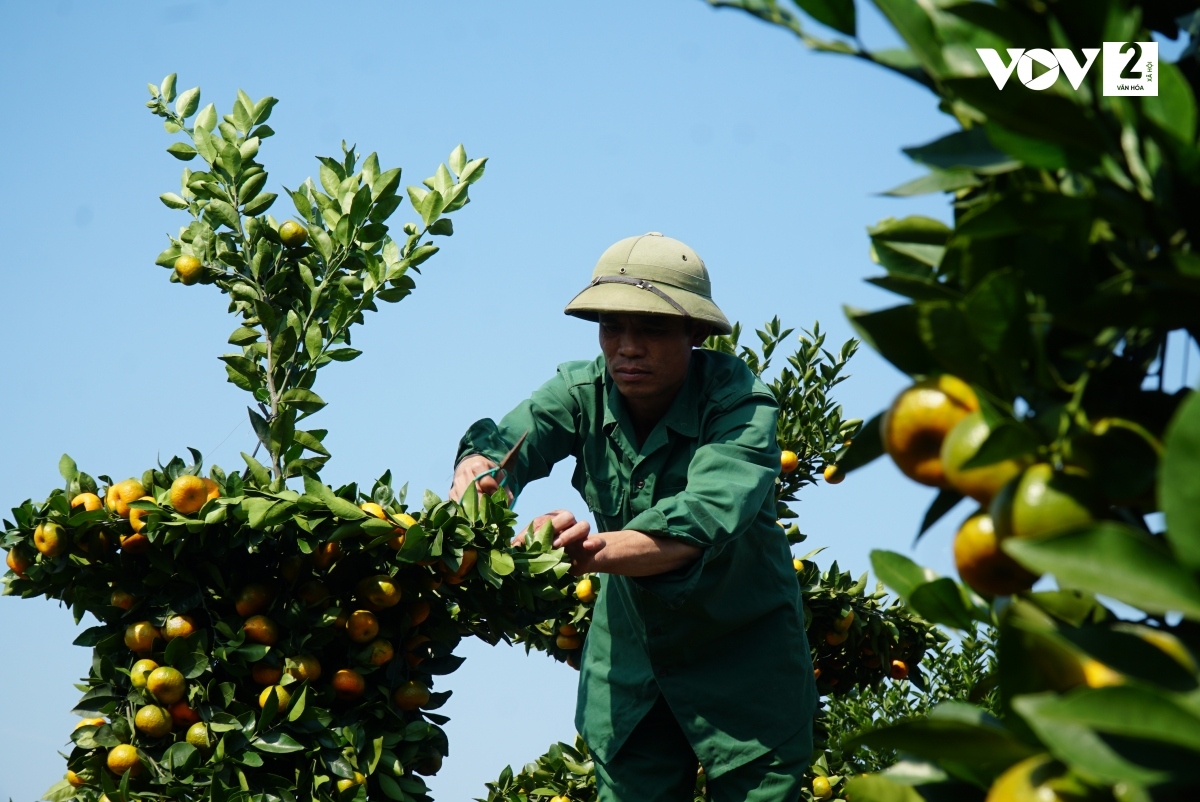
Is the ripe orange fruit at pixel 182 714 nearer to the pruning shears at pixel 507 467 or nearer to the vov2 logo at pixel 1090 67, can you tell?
the pruning shears at pixel 507 467

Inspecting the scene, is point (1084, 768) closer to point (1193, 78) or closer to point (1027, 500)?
point (1027, 500)

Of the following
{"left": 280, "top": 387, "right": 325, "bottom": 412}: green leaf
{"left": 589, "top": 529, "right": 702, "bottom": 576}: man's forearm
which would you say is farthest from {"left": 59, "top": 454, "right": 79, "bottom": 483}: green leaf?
{"left": 589, "top": 529, "right": 702, "bottom": 576}: man's forearm

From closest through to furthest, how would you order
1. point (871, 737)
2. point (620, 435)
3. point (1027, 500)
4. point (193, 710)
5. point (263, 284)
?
point (1027, 500) < point (871, 737) < point (193, 710) < point (263, 284) < point (620, 435)

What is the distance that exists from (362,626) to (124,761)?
583mm

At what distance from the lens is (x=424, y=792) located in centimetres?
289

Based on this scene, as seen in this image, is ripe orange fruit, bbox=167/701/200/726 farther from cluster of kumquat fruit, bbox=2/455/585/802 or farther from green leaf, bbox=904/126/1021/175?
green leaf, bbox=904/126/1021/175

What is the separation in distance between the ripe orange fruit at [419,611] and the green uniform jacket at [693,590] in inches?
18.6

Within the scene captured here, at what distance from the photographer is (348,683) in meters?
2.81

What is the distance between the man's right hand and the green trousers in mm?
833

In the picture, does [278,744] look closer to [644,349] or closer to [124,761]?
[124,761]

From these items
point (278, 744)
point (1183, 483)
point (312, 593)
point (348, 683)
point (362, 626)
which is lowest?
point (1183, 483)

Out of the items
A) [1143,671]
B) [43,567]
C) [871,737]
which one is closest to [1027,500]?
[1143,671]

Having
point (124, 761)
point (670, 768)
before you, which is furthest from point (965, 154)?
point (670, 768)

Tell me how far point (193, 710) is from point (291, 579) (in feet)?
1.16
